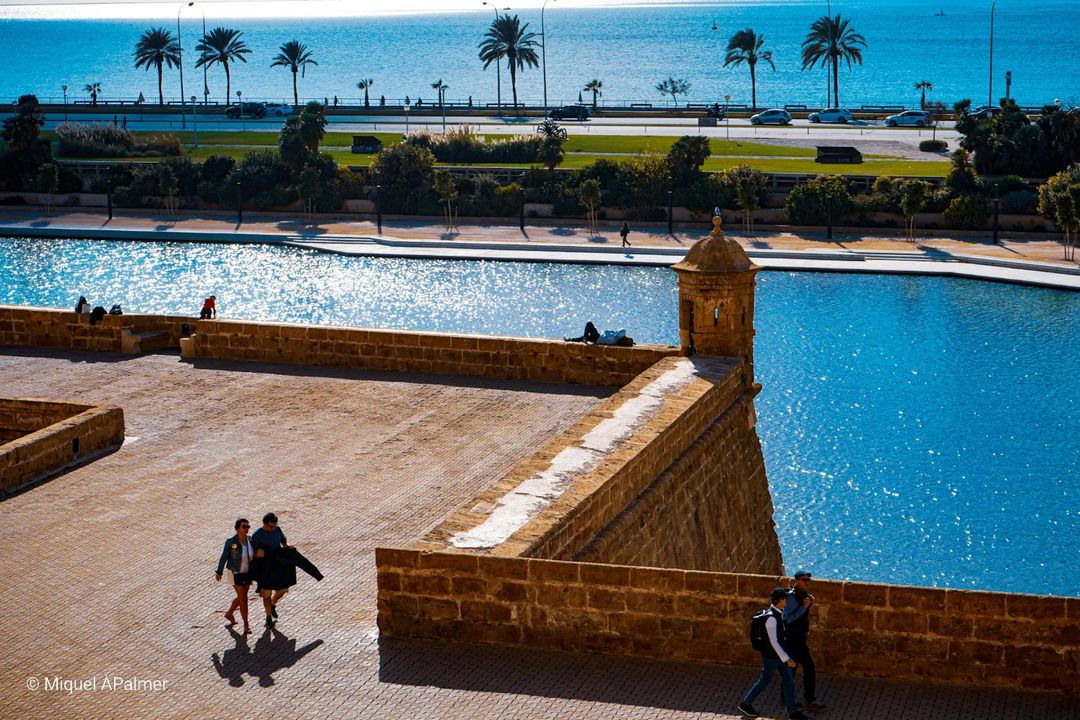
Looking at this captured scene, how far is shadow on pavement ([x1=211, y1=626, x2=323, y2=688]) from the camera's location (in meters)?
12.8

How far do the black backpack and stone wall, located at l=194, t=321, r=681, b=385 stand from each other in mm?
9450

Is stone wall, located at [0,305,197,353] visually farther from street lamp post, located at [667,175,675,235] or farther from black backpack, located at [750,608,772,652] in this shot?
street lamp post, located at [667,175,675,235]

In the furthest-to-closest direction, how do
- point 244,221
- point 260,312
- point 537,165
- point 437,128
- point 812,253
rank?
point 437,128 → point 537,165 → point 244,221 → point 812,253 → point 260,312

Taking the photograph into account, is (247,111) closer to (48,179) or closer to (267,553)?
(48,179)

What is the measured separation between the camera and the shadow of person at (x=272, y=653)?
1280cm

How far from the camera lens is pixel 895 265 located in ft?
170

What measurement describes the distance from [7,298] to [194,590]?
39.0 metres

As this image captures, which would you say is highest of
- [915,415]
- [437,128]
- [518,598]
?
[437,128]

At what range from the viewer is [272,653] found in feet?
43.2

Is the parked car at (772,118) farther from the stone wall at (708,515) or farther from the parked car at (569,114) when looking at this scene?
the stone wall at (708,515)

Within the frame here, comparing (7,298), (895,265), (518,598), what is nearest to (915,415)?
(895,265)

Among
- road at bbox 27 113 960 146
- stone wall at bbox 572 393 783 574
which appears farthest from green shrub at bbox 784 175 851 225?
stone wall at bbox 572 393 783 574

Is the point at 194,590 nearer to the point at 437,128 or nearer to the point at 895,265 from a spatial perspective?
the point at 895,265

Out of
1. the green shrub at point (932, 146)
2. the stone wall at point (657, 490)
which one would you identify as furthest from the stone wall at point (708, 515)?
the green shrub at point (932, 146)
